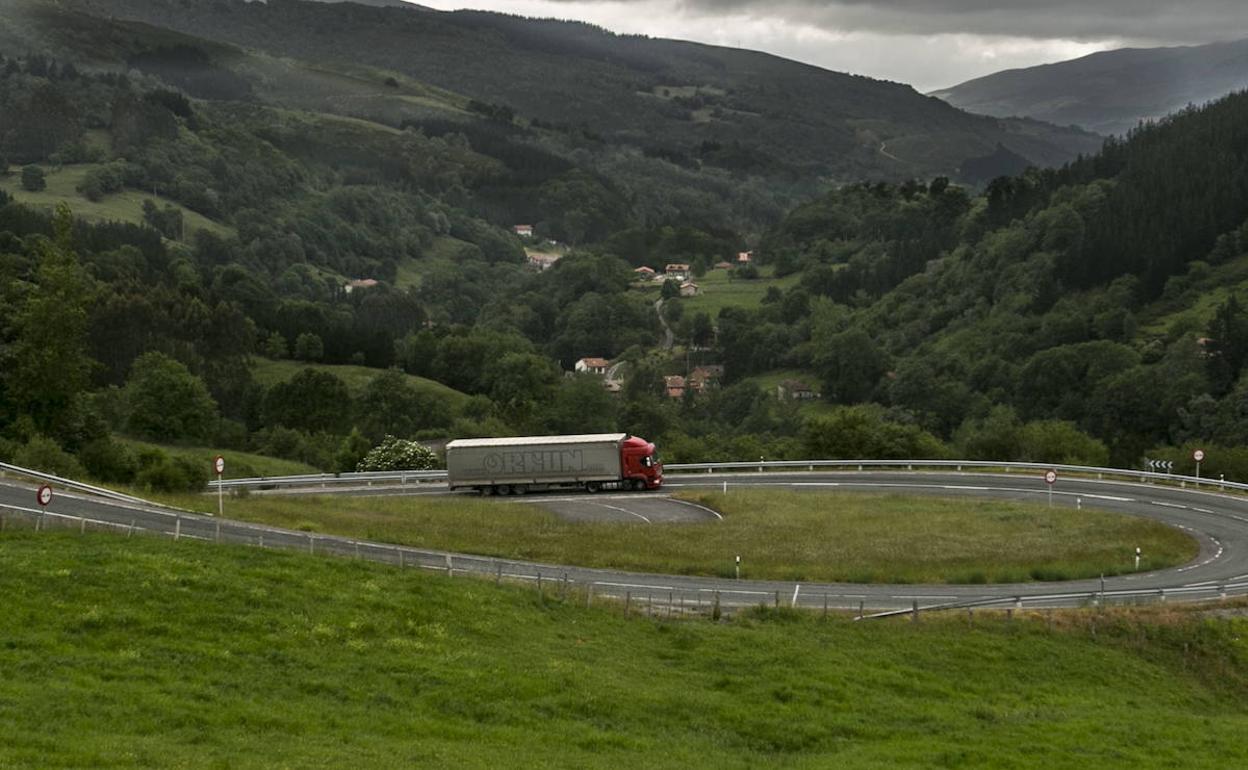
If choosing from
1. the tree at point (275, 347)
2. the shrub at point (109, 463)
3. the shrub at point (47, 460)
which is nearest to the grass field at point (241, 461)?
the shrub at point (109, 463)

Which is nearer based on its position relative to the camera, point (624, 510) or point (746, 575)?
point (746, 575)

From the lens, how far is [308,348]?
148625 millimetres

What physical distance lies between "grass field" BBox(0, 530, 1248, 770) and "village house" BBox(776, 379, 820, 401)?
138 meters

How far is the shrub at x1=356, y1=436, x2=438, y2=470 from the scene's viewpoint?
77750 mm

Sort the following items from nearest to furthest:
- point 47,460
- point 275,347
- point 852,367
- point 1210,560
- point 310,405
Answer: point 1210,560 → point 47,460 → point 310,405 → point 275,347 → point 852,367

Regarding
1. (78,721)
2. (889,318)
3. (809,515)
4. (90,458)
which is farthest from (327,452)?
(889,318)

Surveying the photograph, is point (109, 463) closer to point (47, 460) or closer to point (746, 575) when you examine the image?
point (47, 460)

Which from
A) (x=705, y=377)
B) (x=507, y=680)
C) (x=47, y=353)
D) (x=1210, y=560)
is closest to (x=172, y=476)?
(x=47, y=353)

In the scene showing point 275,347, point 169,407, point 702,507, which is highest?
point 275,347

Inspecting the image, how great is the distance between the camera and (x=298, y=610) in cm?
2911

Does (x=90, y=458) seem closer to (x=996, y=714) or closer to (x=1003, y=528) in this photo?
(x=1003, y=528)

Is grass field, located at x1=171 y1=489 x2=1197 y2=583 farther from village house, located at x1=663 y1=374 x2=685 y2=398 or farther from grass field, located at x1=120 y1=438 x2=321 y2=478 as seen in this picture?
village house, located at x1=663 y1=374 x2=685 y2=398

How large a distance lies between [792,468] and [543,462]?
52.9ft

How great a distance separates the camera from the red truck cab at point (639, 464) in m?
68.9
